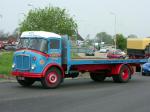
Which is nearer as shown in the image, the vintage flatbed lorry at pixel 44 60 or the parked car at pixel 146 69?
the vintage flatbed lorry at pixel 44 60

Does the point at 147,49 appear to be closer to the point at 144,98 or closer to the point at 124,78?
the point at 124,78

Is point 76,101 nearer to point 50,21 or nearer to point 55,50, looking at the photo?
point 55,50

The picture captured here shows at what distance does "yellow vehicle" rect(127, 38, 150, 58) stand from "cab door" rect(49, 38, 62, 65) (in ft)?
98.2

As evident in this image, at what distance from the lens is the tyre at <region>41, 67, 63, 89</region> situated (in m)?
19.7

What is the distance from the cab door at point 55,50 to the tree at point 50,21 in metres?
24.0

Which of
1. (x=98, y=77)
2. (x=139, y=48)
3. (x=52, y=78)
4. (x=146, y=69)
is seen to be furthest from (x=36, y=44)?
(x=139, y=48)

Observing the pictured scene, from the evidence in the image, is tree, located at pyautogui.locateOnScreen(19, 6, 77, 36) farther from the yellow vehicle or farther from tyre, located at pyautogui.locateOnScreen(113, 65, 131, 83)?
tyre, located at pyautogui.locateOnScreen(113, 65, 131, 83)

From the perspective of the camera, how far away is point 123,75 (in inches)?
957

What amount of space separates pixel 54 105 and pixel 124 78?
35.7 ft

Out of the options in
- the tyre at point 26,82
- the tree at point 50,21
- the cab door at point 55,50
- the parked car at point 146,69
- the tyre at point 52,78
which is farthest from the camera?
the tree at point 50,21

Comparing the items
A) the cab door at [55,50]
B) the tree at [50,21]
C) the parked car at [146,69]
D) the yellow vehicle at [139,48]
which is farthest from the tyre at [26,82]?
the yellow vehicle at [139,48]

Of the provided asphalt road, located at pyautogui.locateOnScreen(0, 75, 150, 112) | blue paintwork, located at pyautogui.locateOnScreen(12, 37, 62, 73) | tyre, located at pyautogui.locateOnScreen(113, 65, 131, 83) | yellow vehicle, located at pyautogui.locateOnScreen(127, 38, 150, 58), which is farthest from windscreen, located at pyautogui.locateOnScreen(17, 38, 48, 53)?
yellow vehicle, located at pyautogui.locateOnScreen(127, 38, 150, 58)

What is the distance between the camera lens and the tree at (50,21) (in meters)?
45.6

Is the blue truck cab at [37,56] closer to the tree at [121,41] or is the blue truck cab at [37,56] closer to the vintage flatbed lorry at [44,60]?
the vintage flatbed lorry at [44,60]
